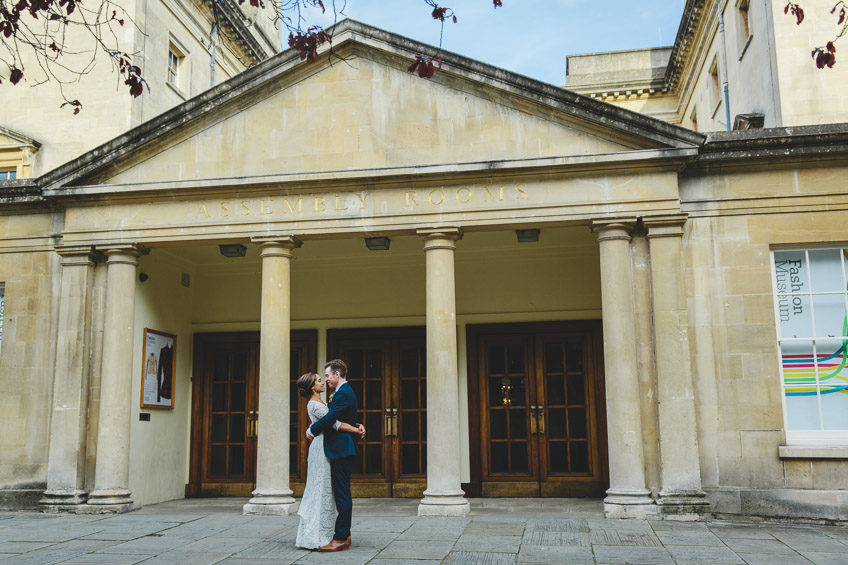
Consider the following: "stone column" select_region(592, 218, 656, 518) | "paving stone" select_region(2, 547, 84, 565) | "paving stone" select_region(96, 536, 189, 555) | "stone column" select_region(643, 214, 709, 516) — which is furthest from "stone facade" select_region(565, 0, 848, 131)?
"paving stone" select_region(2, 547, 84, 565)

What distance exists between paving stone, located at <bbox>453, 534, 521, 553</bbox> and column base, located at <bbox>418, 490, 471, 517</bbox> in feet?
4.93

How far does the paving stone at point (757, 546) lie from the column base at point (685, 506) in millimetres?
1312

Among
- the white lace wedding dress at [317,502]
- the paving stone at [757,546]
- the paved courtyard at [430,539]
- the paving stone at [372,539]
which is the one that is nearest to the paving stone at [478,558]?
the paved courtyard at [430,539]

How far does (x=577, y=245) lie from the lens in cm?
1354

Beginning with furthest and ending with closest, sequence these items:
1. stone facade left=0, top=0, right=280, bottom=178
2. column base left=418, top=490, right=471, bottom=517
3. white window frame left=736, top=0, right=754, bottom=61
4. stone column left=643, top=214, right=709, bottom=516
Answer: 1. stone facade left=0, top=0, right=280, bottom=178
2. white window frame left=736, top=0, right=754, bottom=61
3. column base left=418, top=490, right=471, bottom=517
4. stone column left=643, top=214, right=709, bottom=516

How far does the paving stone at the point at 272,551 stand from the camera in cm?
750

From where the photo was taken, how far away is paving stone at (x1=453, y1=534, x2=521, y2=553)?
25.5 feet

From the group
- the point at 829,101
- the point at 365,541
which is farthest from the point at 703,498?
the point at 829,101

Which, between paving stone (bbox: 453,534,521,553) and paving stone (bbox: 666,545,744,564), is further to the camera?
paving stone (bbox: 453,534,521,553)

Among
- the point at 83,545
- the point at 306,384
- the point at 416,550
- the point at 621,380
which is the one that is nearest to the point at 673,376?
the point at 621,380

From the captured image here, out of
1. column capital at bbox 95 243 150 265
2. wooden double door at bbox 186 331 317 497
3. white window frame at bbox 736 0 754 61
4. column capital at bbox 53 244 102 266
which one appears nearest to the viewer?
column capital at bbox 95 243 150 265

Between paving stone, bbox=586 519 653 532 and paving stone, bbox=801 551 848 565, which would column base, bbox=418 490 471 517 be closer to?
paving stone, bbox=586 519 653 532

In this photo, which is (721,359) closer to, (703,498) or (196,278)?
(703,498)

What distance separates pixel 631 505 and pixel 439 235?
430 centimetres
